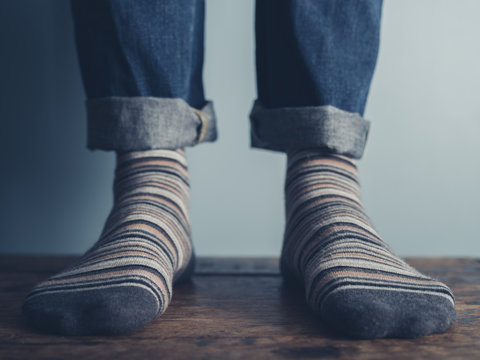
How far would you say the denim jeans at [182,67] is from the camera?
1.61 ft

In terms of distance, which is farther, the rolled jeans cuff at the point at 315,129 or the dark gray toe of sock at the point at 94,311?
the rolled jeans cuff at the point at 315,129

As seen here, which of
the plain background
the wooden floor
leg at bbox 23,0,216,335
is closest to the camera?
the wooden floor

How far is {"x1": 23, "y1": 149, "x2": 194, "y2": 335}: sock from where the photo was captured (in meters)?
0.36

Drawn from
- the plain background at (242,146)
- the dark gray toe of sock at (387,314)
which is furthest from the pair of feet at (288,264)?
the plain background at (242,146)

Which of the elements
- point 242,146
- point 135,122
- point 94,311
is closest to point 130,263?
point 94,311

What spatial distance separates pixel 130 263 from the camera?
0.42 metres

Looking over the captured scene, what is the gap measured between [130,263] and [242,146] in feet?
1.42

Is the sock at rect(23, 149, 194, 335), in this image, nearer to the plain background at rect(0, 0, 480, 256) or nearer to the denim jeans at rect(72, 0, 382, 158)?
the denim jeans at rect(72, 0, 382, 158)

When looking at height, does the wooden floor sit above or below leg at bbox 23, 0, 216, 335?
below

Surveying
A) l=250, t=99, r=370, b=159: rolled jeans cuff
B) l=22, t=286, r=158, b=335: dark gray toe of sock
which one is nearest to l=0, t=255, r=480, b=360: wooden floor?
l=22, t=286, r=158, b=335: dark gray toe of sock

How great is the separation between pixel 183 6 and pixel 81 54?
Result: 13 cm

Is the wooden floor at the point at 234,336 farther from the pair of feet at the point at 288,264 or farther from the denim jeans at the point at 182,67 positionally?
the denim jeans at the point at 182,67

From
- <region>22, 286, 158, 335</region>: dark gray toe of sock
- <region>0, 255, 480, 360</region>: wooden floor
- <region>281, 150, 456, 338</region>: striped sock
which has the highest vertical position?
<region>281, 150, 456, 338</region>: striped sock

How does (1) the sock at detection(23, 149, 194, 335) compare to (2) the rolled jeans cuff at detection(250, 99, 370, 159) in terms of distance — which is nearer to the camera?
(1) the sock at detection(23, 149, 194, 335)
